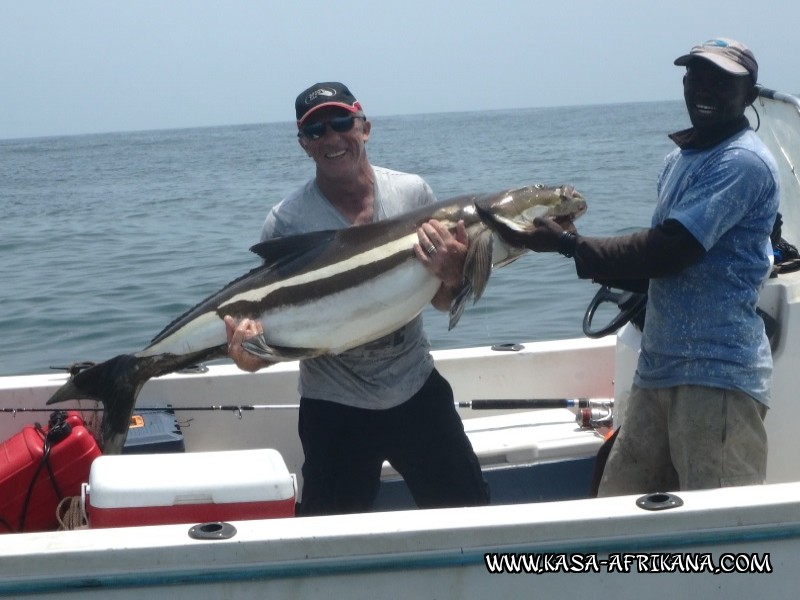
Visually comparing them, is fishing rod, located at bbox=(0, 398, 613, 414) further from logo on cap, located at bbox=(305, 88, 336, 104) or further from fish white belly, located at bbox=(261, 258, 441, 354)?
logo on cap, located at bbox=(305, 88, 336, 104)

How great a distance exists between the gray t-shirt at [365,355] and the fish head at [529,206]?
1.54ft

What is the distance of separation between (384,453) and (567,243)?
3.55ft

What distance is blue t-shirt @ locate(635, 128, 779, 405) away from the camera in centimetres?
302

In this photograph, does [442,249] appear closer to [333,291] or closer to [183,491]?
[333,291]

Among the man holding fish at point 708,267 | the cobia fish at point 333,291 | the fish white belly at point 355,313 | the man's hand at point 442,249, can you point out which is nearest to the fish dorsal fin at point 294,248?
the cobia fish at point 333,291

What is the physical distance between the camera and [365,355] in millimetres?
3754

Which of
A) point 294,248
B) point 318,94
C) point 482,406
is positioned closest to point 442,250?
point 294,248

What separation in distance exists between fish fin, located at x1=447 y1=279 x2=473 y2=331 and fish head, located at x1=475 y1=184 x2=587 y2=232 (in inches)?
8.6

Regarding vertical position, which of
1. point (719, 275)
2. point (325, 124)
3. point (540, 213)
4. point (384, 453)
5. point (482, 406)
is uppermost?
point (325, 124)

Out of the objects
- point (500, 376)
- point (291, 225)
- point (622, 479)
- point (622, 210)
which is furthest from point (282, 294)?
point (622, 210)

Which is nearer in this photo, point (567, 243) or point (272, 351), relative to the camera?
point (567, 243)

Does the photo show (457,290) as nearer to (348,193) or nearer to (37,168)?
(348,193)

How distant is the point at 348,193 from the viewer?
3.77 metres

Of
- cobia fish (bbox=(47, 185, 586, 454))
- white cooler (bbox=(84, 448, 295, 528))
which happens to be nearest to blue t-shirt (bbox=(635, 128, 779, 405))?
cobia fish (bbox=(47, 185, 586, 454))
